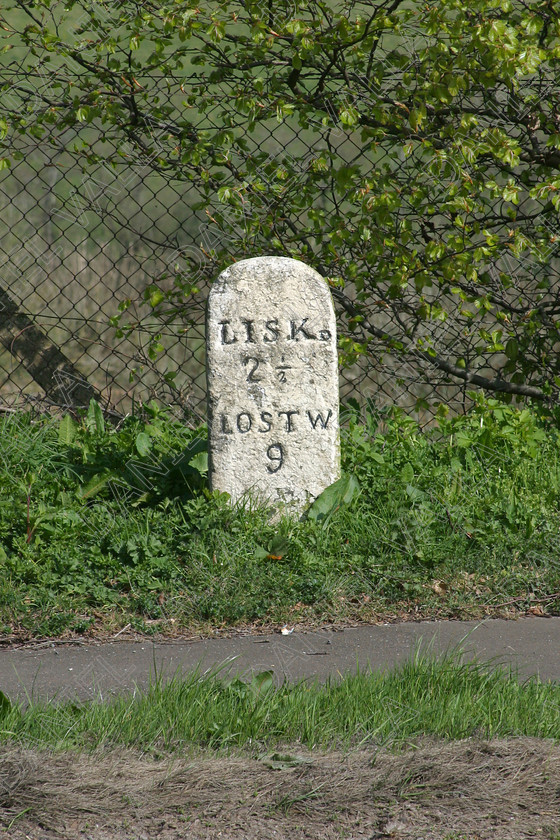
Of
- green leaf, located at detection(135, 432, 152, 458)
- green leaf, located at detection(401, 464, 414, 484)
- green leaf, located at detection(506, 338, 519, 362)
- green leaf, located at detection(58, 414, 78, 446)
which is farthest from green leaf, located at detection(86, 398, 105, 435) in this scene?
green leaf, located at detection(506, 338, 519, 362)

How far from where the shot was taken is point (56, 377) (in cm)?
569

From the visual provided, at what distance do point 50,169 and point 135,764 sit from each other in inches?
179

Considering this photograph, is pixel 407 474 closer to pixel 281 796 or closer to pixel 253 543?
pixel 253 543

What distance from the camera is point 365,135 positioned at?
4.64 metres

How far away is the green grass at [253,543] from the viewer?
3.62 m

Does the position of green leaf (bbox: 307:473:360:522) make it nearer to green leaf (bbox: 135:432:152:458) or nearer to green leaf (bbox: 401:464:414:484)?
green leaf (bbox: 401:464:414:484)

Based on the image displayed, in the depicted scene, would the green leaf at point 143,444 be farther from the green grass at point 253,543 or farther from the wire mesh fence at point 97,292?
the wire mesh fence at point 97,292

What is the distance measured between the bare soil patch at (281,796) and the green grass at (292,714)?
89mm

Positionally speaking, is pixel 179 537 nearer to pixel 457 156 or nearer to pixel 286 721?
pixel 286 721

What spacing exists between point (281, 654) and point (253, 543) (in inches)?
25.7

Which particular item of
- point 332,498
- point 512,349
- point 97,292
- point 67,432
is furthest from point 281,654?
point 97,292

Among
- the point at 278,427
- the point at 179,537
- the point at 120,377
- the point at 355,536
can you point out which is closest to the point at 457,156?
the point at 278,427

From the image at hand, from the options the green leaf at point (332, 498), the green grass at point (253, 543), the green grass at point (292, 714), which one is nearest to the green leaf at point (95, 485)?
the green grass at point (253, 543)

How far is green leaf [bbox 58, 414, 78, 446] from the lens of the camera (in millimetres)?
4863
